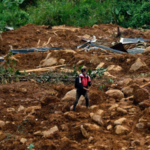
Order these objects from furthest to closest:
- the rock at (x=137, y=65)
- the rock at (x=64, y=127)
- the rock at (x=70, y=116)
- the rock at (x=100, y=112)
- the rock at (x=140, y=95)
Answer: the rock at (x=137, y=65) → the rock at (x=140, y=95) → the rock at (x=100, y=112) → the rock at (x=70, y=116) → the rock at (x=64, y=127)

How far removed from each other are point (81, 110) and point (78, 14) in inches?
582

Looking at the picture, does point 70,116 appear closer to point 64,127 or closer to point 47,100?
point 64,127

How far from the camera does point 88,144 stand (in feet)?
19.3

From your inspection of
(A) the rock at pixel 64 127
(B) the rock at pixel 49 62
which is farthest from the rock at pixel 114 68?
(A) the rock at pixel 64 127

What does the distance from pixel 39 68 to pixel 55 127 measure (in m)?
5.57

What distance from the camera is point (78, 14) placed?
2117 cm

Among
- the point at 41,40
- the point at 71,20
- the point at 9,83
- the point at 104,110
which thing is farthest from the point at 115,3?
the point at 104,110

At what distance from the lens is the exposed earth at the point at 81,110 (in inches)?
234

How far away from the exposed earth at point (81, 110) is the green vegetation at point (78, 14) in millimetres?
8140

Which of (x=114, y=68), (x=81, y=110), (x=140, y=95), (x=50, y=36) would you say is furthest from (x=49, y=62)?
(x=140, y=95)

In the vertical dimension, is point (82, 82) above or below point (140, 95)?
above

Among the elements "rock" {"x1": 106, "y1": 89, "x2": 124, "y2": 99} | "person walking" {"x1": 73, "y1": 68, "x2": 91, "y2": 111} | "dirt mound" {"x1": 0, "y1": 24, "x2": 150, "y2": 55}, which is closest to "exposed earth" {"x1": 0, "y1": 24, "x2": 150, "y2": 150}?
"rock" {"x1": 106, "y1": 89, "x2": 124, "y2": 99}

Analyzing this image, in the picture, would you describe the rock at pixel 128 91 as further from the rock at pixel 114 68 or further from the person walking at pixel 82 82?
the rock at pixel 114 68

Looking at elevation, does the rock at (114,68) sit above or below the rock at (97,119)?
below
